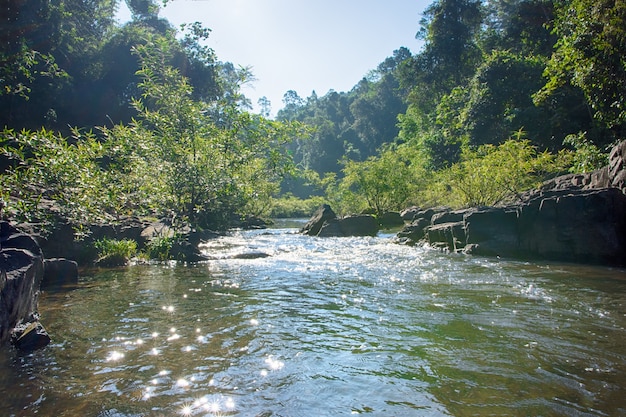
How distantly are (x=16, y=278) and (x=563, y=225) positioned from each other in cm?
1166

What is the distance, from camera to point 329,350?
4.46m

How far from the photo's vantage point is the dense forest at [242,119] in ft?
38.5

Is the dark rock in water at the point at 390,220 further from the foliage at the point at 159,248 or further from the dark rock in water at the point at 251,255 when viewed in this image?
the foliage at the point at 159,248

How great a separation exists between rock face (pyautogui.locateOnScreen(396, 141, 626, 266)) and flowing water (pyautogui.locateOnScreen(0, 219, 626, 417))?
2.19m

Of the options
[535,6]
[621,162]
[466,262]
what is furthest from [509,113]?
[466,262]

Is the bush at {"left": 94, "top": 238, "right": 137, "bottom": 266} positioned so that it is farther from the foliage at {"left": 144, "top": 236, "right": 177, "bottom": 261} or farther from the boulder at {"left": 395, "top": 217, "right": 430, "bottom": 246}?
the boulder at {"left": 395, "top": 217, "right": 430, "bottom": 246}

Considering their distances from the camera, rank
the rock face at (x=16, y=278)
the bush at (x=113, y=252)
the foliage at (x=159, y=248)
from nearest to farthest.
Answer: the rock face at (x=16, y=278)
the bush at (x=113, y=252)
the foliage at (x=159, y=248)

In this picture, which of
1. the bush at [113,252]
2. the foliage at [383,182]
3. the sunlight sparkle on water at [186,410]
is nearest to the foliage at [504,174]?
the foliage at [383,182]

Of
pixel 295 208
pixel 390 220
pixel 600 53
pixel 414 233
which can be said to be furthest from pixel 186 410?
pixel 295 208

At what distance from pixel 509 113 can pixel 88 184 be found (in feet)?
79.5

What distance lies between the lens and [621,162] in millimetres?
10844

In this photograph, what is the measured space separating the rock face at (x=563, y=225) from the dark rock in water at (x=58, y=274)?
418 inches

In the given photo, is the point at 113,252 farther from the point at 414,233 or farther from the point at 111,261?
the point at 414,233

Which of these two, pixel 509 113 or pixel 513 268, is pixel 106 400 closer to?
pixel 513 268
